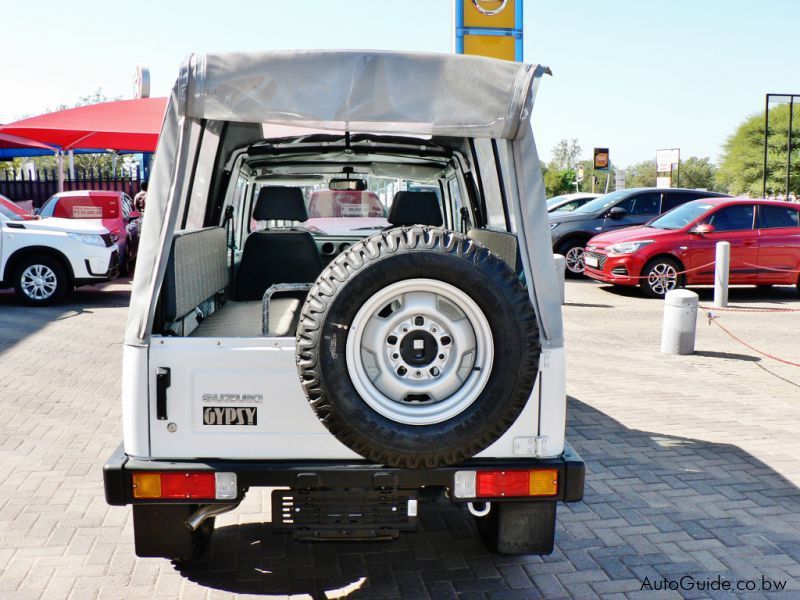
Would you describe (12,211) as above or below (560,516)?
above

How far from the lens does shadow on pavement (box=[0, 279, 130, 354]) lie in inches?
409

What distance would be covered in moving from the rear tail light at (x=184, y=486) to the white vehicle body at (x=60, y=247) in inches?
395

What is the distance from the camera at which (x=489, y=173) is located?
4.67m

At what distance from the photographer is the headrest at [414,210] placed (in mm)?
5562

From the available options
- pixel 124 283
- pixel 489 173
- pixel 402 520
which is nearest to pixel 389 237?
pixel 402 520

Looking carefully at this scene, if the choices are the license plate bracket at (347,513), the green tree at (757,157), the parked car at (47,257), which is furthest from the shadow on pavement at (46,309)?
the green tree at (757,157)

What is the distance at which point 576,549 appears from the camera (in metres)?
4.20

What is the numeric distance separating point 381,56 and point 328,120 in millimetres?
317

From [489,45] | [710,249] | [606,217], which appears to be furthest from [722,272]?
[489,45]

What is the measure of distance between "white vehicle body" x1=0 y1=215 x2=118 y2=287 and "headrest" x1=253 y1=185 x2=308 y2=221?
25.6ft

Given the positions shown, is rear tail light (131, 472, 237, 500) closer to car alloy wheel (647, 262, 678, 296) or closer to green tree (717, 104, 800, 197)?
car alloy wheel (647, 262, 678, 296)

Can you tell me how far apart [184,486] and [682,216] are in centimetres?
1276

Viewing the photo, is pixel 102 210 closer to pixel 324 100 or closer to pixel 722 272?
pixel 722 272

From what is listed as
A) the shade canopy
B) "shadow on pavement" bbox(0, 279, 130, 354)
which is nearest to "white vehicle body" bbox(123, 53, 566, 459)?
the shade canopy
